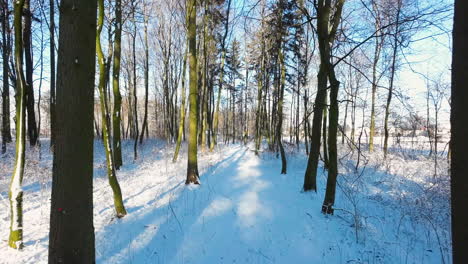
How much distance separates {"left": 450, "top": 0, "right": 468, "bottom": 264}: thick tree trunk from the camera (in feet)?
5.61

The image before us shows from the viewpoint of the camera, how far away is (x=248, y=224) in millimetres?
4355

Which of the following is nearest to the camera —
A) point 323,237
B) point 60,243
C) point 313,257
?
point 60,243

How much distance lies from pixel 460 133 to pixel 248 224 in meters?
3.57

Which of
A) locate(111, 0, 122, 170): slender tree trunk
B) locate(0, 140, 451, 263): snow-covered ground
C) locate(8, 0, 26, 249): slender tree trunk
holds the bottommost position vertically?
locate(0, 140, 451, 263): snow-covered ground

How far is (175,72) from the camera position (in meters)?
20.8

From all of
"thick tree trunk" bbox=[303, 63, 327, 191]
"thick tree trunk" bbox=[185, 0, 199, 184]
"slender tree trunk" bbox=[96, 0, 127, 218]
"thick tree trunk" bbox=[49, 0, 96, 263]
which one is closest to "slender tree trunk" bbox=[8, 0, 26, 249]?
"slender tree trunk" bbox=[96, 0, 127, 218]

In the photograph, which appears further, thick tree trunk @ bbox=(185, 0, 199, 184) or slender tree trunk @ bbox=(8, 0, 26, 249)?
thick tree trunk @ bbox=(185, 0, 199, 184)

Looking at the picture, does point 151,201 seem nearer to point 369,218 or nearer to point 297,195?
point 297,195

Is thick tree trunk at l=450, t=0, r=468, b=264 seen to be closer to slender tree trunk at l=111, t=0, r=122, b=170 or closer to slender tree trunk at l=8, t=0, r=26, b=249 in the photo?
slender tree trunk at l=8, t=0, r=26, b=249

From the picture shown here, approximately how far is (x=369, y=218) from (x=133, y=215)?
210 inches

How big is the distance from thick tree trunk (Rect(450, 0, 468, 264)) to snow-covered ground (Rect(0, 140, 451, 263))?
1667mm

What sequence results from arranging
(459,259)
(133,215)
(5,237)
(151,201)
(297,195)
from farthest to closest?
(297,195)
(151,201)
(133,215)
(5,237)
(459,259)

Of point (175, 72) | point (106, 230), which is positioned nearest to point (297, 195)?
point (106, 230)

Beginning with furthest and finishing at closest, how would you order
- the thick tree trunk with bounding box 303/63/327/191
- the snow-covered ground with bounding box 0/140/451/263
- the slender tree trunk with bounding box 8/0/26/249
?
1. the thick tree trunk with bounding box 303/63/327/191
2. the snow-covered ground with bounding box 0/140/451/263
3. the slender tree trunk with bounding box 8/0/26/249
